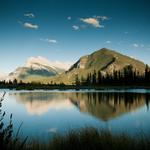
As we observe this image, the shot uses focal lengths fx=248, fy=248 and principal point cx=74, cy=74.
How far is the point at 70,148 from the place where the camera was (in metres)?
10.1

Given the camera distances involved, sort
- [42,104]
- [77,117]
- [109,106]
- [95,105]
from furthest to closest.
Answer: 1. [42,104]
2. [95,105]
3. [109,106]
4. [77,117]

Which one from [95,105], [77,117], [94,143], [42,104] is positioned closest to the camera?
[94,143]

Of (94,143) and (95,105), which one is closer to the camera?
(94,143)

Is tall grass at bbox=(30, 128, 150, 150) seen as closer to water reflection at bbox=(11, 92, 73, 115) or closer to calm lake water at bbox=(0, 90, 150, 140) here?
calm lake water at bbox=(0, 90, 150, 140)

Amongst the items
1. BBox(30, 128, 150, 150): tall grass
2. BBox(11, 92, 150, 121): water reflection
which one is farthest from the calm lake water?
BBox(30, 128, 150, 150): tall grass

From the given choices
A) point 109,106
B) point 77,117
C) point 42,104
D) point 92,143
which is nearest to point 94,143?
point 92,143

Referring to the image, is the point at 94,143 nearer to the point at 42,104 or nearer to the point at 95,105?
the point at 95,105

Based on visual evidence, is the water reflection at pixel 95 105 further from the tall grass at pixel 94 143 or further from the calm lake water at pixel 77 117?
the tall grass at pixel 94 143

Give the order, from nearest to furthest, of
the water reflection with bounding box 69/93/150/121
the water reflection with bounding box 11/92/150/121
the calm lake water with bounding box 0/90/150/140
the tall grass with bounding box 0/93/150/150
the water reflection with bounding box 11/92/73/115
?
the tall grass with bounding box 0/93/150/150 → the calm lake water with bounding box 0/90/150/140 → the water reflection with bounding box 69/93/150/121 → the water reflection with bounding box 11/92/150/121 → the water reflection with bounding box 11/92/73/115

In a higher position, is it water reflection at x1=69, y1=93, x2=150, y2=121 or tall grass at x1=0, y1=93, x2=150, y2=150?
tall grass at x1=0, y1=93, x2=150, y2=150

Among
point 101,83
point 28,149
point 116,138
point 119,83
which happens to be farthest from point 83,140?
point 101,83

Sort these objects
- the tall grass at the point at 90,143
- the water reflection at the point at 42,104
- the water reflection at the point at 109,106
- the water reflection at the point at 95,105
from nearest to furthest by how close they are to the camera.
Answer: the tall grass at the point at 90,143, the water reflection at the point at 109,106, the water reflection at the point at 95,105, the water reflection at the point at 42,104

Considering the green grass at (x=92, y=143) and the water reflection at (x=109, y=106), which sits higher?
the green grass at (x=92, y=143)

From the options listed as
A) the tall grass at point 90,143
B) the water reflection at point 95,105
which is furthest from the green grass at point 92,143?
the water reflection at point 95,105
